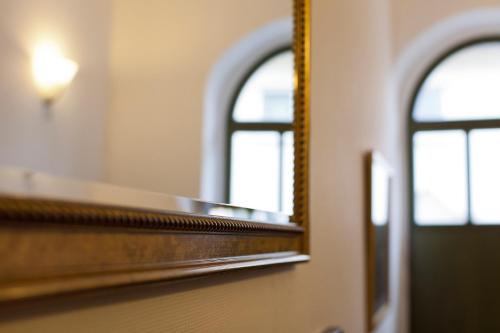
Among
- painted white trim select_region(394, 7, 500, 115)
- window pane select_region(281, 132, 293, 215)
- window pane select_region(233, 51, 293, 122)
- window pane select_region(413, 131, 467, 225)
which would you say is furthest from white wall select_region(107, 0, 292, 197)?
window pane select_region(413, 131, 467, 225)

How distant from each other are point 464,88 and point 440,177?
0.95 meters

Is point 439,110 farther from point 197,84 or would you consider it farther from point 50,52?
point 50,52

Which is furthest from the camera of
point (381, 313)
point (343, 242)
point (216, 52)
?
point (381, 313)

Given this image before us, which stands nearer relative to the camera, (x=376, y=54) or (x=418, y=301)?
(x=376, y=54)

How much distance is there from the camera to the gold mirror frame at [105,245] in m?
1.00

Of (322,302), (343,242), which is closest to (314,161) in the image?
(322,302)

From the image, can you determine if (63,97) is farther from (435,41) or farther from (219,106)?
(435,41)

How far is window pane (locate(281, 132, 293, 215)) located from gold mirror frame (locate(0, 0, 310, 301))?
0.36 metres

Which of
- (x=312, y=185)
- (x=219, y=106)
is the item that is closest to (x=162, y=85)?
(x=219, y=106)

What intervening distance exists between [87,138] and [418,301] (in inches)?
280

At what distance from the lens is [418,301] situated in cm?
791

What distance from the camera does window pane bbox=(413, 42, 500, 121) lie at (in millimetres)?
7848

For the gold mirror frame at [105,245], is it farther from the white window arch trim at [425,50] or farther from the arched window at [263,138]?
the white window arch trim at [425,50]

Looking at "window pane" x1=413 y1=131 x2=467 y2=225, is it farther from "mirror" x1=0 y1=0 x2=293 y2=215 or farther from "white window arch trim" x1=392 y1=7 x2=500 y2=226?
"mirror" x1=0 y1=0 x2=293 y2=215
